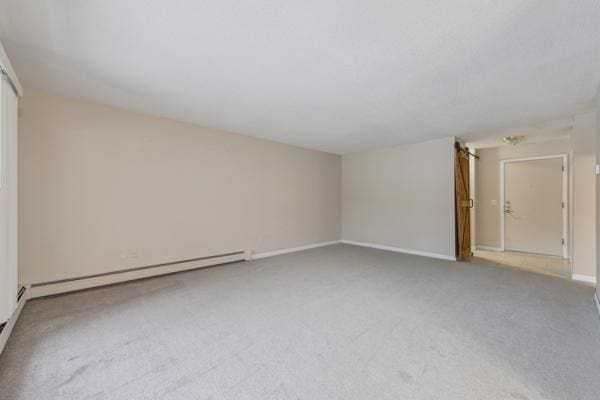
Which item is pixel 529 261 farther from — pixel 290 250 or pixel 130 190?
pixel 130 190

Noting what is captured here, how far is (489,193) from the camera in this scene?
5.81m

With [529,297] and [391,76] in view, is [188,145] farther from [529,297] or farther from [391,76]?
[529,297]

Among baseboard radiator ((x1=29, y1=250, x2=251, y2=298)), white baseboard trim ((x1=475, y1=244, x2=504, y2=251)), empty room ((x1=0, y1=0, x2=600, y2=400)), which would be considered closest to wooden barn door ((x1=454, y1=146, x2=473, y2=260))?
empty room ((x1=0, y1=0, x2=600, y2=400))

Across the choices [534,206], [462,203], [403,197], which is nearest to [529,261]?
[534,206]

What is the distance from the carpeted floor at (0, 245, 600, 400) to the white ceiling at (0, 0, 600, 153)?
238 cm

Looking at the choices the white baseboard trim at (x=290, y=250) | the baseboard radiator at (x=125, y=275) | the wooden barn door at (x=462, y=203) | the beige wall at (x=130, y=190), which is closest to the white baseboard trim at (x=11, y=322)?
the baseboard radiator at (x=125, y=275)

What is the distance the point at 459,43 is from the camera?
186cm

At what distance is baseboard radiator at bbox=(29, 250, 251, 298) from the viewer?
286 cm

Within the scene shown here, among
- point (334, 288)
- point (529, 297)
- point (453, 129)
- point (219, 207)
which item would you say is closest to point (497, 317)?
point (529, 297)

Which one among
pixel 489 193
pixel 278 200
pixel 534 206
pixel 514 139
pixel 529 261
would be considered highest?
pixel 514 139

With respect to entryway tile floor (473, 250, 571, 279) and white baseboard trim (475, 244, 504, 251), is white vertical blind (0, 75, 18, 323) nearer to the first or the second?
entryway tile floor (473, 250, 571, 279)

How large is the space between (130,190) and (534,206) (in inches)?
308

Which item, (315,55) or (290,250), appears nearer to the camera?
(315,55)

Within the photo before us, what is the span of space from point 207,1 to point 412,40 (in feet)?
4.88
